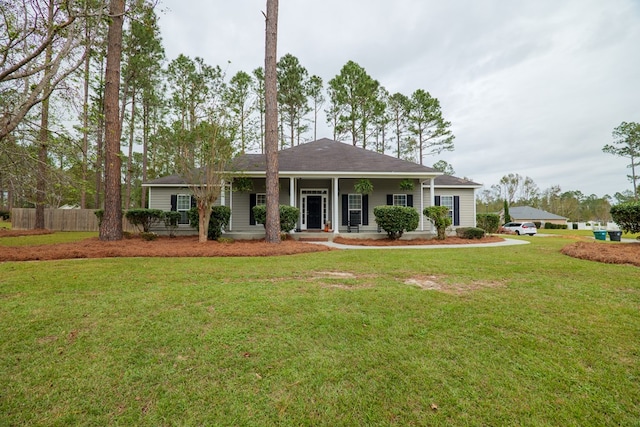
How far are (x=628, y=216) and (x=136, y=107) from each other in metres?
26.8

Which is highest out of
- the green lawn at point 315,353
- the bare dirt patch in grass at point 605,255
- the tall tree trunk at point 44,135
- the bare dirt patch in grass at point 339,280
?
the tall tree trunk at point 44,135

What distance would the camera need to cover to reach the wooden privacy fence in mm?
16750

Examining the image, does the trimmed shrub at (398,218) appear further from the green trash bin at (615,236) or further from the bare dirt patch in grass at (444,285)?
the green trash bin at (615,236)

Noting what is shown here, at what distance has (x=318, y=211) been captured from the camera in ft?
45.2

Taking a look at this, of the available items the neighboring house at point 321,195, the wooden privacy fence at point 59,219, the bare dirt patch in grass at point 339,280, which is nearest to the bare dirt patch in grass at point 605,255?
the neighboring house at point 321,195

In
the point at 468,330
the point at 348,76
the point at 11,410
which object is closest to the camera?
the point at 11,410

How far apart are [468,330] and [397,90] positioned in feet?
83.2

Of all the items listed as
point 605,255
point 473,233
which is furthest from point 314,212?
point 605,255

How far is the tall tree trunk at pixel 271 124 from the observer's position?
9.12 metres

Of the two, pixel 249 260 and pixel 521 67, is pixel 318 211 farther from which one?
pixel 521 67

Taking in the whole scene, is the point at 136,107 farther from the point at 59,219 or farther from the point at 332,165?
the point at 332,165

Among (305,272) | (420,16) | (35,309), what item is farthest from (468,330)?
(420,16)

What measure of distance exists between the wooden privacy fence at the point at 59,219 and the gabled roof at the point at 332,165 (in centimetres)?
772

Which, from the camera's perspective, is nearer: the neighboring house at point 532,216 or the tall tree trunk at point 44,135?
the tall tree trunk at point 44,135
